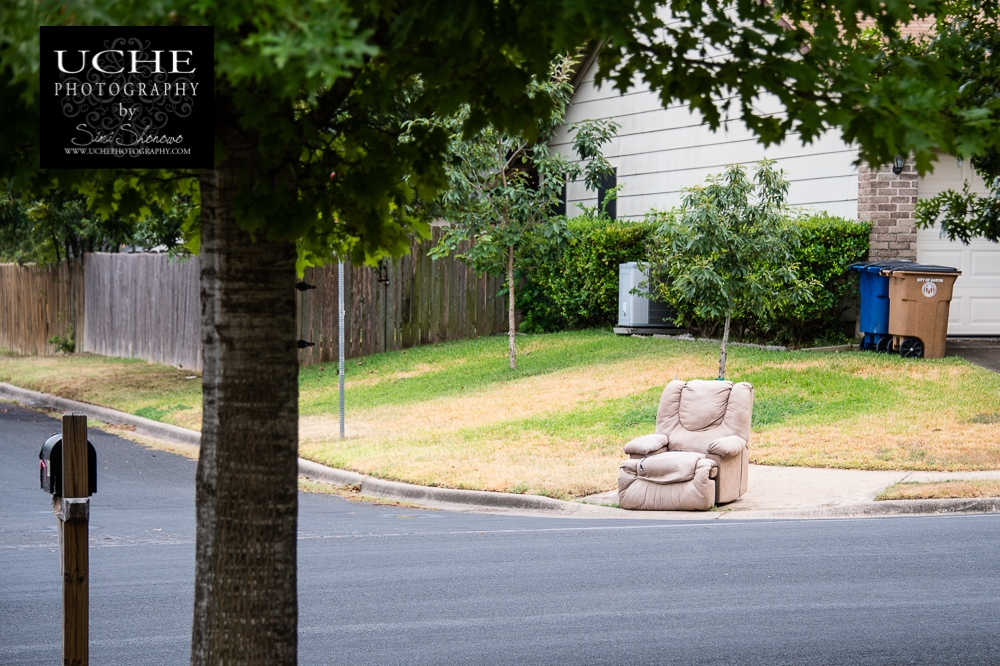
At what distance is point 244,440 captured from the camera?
3.94m

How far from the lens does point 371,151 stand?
409cm

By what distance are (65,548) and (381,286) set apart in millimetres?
18602

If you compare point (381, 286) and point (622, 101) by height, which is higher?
point (622, 101)

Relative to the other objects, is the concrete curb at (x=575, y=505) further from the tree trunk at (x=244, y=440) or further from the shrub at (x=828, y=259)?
the shrub at (x=828, y=259)

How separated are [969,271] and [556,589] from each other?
13.2m

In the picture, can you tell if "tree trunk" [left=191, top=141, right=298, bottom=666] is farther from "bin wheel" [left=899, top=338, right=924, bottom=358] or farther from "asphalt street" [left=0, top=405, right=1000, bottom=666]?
"bin wheel" [left=899, top=338, right=924, bottom=358]

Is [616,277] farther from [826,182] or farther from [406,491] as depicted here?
[406,491]

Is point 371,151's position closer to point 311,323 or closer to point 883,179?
point 883,179

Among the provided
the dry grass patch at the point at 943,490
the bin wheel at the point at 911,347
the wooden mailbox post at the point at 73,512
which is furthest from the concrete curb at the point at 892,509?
the wooden mailbox post at the point at 73,512

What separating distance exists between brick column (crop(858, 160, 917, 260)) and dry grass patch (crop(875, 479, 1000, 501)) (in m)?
7.26

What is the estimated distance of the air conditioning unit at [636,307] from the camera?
20500 mm

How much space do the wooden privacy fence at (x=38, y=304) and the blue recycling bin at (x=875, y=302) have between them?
56.3ft

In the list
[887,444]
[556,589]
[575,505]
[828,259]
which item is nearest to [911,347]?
[828,259]

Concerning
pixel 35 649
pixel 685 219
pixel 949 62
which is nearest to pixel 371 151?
pixel 949 62
